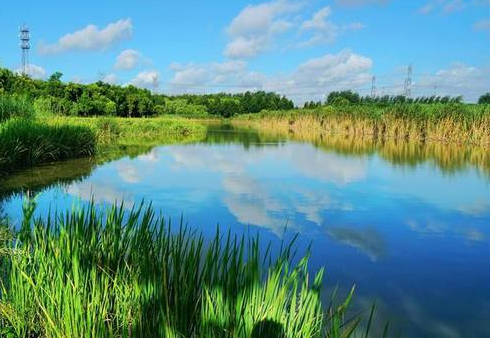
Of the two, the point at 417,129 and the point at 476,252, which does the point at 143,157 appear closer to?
the point at 476,252

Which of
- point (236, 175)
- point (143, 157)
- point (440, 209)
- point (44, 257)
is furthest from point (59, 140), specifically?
point (44, 257)

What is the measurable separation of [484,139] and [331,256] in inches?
594

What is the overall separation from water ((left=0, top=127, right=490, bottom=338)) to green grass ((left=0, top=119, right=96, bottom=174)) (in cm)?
52

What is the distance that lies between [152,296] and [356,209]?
16.2ft

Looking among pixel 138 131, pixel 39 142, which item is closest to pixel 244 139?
pixel 138 131

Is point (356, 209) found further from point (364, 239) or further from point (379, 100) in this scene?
point (379, 100)

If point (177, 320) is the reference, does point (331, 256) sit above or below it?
below

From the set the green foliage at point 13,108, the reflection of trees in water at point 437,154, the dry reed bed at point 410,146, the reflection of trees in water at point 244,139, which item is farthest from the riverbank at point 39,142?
the dry reed bed at point 410,146

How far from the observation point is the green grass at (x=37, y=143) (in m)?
8.98

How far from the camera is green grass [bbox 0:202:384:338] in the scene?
77.4 inches

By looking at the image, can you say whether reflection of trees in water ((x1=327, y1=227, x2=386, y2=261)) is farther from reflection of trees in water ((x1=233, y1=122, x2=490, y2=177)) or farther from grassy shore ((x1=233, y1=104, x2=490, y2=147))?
grassy shore ((x1=233, y1=104, x2=490, y2=147))

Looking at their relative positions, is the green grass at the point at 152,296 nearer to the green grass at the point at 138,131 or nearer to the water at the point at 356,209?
the water at the point at 356,209

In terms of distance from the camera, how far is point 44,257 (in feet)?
8.34

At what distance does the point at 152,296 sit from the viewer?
2.22 m
